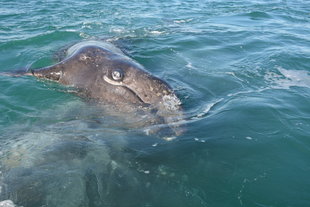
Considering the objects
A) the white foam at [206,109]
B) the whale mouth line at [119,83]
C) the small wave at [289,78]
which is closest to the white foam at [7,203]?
the whale mouth line at [119,83]

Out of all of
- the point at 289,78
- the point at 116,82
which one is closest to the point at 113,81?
the point at 116,82

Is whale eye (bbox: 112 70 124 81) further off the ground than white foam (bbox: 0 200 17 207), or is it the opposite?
whale eye (bbox: 112 70 124 81)

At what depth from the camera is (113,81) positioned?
374 inches

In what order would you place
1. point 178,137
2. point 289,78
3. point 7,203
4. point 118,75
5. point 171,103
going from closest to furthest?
point 7,203 < point 178,137 < point 171,103 < point 118,75 < point 289,78

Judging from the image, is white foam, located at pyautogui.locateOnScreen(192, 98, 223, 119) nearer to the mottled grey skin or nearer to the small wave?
the mottled grey skin

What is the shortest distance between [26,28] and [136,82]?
1011 cm

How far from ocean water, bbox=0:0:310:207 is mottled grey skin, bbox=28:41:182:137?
42cm

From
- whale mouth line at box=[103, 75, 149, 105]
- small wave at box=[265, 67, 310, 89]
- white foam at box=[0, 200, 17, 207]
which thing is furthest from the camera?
small wave at box=[265, 67, 310, 89]

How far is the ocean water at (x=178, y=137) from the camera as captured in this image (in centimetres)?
633

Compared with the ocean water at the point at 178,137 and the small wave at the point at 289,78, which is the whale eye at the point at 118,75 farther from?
the small wave at the point at 289,78

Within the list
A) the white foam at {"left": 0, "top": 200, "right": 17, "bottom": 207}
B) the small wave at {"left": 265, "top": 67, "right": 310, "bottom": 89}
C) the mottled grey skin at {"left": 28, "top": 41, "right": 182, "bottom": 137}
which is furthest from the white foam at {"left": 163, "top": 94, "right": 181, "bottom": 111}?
the white foam at {"left": 0, "top": 200, "right": 17, "bottom": 207}

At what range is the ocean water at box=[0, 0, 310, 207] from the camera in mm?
6328

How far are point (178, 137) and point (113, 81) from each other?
260 cm

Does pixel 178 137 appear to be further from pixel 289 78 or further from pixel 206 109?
pixel 289 78
